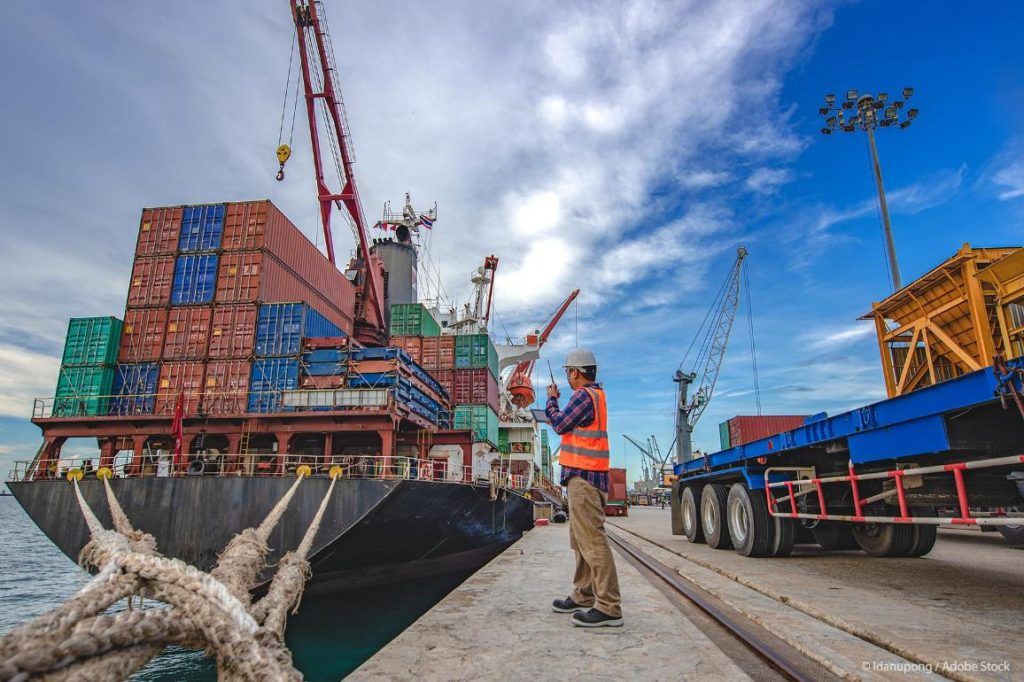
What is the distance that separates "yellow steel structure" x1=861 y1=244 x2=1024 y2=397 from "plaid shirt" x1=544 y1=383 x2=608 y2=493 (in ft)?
21.0

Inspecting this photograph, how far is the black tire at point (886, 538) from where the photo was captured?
7953 millimetres

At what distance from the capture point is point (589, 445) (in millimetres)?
4145

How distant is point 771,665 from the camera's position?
9.70ft

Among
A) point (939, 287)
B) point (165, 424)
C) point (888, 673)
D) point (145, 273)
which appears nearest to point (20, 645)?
point (888, 673)

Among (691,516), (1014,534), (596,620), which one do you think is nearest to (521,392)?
(691,516)

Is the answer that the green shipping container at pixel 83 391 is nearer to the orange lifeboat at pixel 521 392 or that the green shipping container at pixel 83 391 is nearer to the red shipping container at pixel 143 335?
the red shipping container at pixel 143 335

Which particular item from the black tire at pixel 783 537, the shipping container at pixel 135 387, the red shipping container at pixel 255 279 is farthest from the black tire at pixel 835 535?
the shipping container at pixel 135 387

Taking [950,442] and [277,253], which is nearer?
[950,442]

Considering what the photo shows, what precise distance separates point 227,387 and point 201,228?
6230mm

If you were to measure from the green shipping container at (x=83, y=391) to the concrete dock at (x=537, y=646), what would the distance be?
15.8 meters

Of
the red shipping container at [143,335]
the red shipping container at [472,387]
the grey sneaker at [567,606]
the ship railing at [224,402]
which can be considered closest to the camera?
the grey sneaker at [567,606]

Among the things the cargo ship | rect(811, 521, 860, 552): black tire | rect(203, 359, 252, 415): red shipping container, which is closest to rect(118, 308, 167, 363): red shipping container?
the cargo ship

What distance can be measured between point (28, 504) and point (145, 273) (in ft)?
27.0

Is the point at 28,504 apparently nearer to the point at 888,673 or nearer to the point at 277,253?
the point at 277,253
